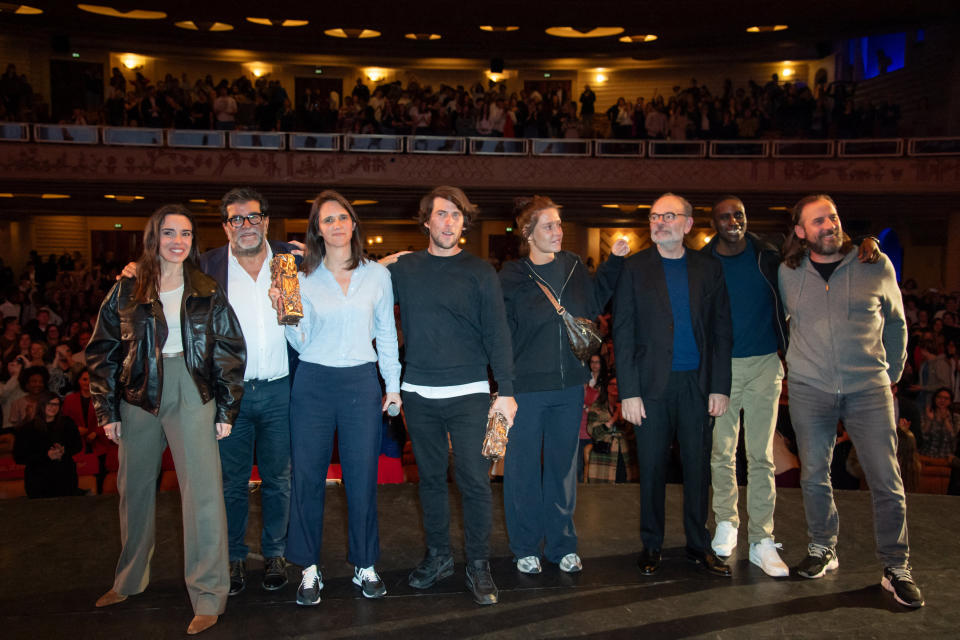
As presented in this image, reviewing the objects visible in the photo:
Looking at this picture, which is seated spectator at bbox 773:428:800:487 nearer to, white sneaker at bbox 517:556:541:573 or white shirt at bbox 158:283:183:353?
white sneaker at bbox 517:556:541:573

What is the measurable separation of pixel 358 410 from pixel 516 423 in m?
0.82

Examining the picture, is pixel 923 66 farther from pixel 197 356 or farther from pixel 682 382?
pixel 197 356

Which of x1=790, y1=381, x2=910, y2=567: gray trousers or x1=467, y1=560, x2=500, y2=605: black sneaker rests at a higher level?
x1=790, y1=381, x2=910, y2=567: gray trousers

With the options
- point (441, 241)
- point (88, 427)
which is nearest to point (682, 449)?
point (441, 241)

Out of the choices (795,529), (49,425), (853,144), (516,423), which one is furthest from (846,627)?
(853,144)

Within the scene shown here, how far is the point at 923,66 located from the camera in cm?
1792

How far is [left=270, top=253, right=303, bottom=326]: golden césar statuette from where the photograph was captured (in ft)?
10.4

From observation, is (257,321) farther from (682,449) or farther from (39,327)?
(39,327)

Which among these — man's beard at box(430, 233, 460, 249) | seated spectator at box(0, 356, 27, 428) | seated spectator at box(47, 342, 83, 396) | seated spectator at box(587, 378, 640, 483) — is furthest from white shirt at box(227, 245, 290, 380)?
seated spectator at box(47, 342, 83, 396)

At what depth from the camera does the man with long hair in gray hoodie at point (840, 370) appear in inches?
136

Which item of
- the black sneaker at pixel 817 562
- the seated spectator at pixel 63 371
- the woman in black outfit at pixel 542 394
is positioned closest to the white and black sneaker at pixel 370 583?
the woman in black outfit at pixel 542 394

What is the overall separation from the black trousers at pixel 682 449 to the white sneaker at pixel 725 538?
169mm

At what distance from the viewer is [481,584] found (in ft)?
11.0

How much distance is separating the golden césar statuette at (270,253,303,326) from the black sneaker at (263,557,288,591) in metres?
1.21
